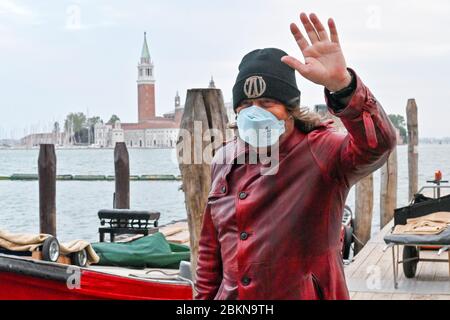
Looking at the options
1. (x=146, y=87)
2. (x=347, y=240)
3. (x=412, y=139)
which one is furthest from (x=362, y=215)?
(x=146, y=87)

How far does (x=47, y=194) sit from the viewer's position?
59.7 feet

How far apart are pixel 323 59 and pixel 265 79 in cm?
39

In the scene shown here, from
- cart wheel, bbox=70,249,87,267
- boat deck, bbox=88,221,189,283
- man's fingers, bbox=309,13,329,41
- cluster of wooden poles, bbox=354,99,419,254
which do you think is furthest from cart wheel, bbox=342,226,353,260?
man's fingers, bbox=309,13,329,41

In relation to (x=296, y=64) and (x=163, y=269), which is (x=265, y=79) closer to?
(x=296, y=64)

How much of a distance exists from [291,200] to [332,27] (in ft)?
2.00

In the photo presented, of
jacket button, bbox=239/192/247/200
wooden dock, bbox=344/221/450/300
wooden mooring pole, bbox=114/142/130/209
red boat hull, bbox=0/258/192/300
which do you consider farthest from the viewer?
wooden mooring pole, bbox=114/142/130/209

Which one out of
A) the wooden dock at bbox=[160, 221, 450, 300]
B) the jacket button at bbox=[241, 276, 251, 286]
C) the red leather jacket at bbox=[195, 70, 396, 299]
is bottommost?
the wooden dock at bbox=[160, 221, 450, 300]

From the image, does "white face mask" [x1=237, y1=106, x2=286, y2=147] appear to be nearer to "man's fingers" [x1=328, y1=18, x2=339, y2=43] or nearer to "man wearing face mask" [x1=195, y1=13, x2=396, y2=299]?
"man wearing face mask" [x1=195, y1=13, x2=396, y2=299]

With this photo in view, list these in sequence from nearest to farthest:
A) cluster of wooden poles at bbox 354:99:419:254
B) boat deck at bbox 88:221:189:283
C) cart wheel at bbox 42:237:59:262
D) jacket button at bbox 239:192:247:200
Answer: jacket button at bbox 239:192:247:200
boat deck at bbox 88:221:189:283
cart wheel at bbox 42:237:59:262
cluster of wooden poles at bbox 354:99:419:254

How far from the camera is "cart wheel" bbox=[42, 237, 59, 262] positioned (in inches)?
341

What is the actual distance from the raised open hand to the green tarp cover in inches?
312

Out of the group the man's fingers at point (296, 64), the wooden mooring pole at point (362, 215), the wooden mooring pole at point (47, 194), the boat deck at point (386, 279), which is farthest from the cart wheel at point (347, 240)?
the man's fingers at point (296, 64)
